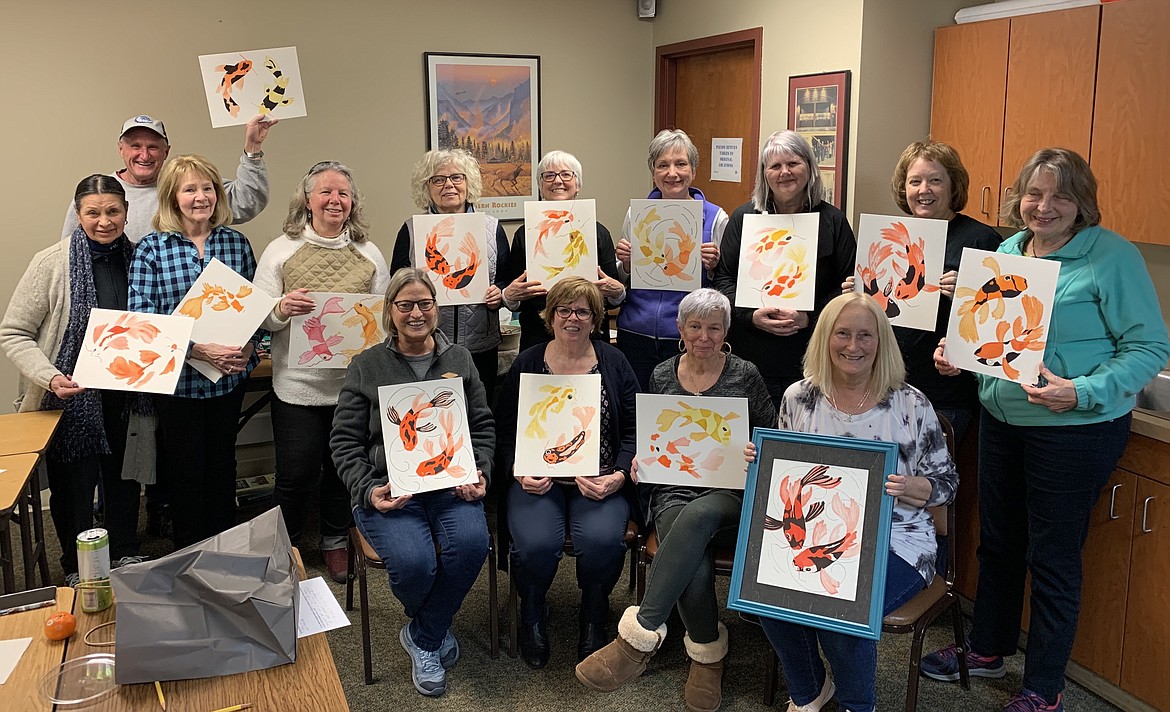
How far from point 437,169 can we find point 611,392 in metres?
1.06

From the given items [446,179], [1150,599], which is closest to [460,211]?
[446,179]

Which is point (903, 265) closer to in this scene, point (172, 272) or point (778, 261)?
point (778, 261)

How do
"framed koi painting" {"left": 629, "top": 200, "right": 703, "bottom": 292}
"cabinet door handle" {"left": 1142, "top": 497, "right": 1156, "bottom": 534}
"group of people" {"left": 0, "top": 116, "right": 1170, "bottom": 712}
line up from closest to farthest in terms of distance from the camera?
"group of people" {"left": 0, "top": 116, "right": 1170, "bottom": 712} < "cabinet door handle" {"left": 1142, "top": 497, "right": 1156, "bottom": 534} < "framed koi painting" {"left": 629, "top": 200, "right": 703, "bottom": 292}

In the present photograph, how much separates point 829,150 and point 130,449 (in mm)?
2990

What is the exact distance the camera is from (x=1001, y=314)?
250 cm

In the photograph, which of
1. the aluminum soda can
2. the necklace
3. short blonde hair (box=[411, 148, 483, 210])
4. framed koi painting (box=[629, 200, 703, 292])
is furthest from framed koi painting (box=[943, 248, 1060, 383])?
the aluminum soda can

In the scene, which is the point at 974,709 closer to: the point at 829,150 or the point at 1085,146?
the point at 1085,146

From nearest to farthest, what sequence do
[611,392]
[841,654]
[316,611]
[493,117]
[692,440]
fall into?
[316,611]
[841,654]
[692,440]
[611,392]
[493,117]

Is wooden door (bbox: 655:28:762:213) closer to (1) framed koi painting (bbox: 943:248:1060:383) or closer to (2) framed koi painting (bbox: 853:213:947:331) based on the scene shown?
(2) framed koi painting (bbox: 853:213:947:331)

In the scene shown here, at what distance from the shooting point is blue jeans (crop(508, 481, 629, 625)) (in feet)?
9.27

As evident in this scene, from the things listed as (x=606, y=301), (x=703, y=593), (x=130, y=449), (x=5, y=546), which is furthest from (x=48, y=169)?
(x=703, y=593)

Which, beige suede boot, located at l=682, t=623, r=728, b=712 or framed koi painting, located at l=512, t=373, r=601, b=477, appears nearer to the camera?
beige suede boot, located at l=682, t=623, r=728, b=712

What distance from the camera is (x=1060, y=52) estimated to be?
3.31 m

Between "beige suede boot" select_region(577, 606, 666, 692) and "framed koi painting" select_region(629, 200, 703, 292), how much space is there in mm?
1127
